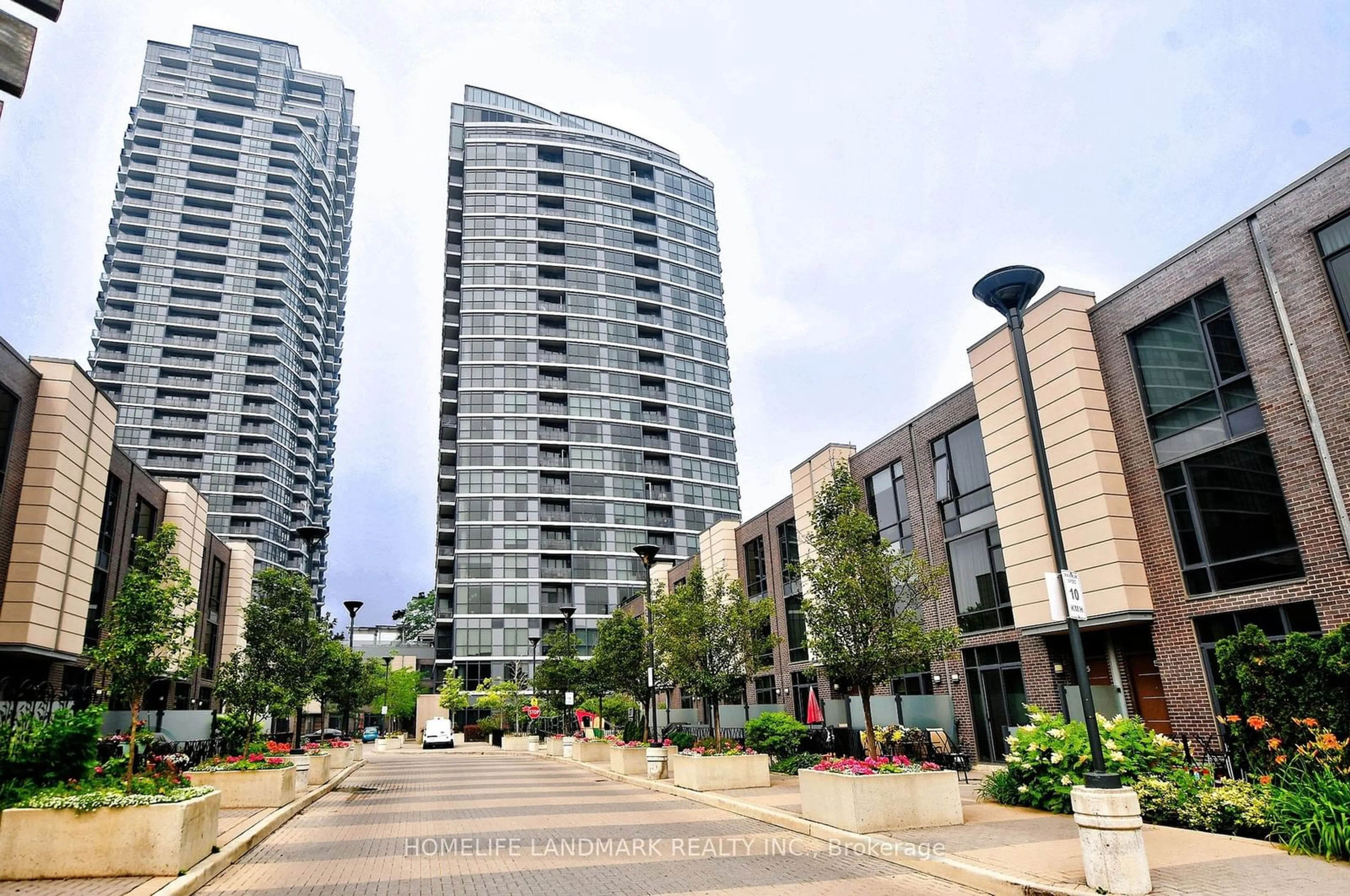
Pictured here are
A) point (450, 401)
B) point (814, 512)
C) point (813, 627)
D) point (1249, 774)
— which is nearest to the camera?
point (1249, 774)

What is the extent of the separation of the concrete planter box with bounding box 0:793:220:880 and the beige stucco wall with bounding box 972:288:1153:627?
53.5 ft

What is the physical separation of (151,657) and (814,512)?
41.1ft

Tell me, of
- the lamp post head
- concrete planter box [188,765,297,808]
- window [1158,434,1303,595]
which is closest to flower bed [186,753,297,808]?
concrete planter box [188,765,297,808]

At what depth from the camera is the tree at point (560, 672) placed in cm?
3966

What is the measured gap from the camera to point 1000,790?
14.9 meters

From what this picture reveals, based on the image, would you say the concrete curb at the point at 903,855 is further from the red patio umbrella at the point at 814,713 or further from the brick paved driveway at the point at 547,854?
the red patio umbrella at the point at 814,713

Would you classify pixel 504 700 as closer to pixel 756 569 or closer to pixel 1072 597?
pixel 756 569

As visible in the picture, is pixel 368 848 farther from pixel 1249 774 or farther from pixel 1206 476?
pixel 1206 476

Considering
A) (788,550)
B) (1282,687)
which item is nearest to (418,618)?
(788,550)

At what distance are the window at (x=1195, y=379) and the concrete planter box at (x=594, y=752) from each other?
2355 cm

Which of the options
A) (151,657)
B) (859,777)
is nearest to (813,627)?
(859,777)

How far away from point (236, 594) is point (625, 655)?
32.6 metres

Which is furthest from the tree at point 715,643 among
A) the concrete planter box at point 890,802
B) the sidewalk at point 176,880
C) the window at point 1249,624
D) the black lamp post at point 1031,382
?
the black lamp post at point 1031,382

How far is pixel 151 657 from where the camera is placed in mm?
13188
